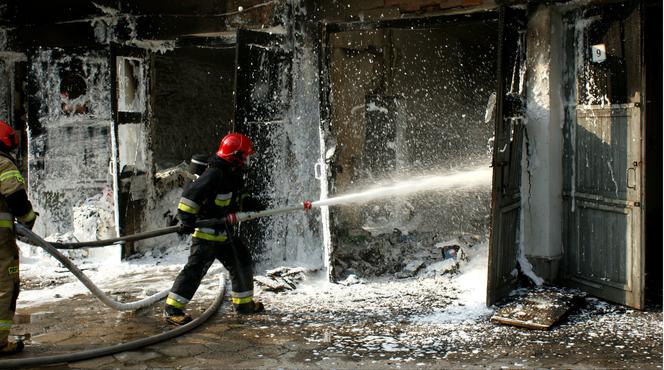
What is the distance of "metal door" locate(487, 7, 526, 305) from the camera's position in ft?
20.9

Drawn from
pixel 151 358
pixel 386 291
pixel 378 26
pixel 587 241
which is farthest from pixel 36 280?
pixel 587 241

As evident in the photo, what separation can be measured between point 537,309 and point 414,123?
517cm

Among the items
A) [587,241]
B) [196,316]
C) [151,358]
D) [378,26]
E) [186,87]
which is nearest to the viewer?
[151,358]

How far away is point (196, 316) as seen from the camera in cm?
655

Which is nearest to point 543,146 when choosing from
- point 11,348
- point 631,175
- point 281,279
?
point 631,175

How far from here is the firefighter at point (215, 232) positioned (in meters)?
6.15

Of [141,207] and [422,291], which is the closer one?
[422,291]

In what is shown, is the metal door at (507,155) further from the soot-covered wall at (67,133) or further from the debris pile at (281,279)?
the soot-covered wall at (67,133)

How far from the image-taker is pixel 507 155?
6.61 meters

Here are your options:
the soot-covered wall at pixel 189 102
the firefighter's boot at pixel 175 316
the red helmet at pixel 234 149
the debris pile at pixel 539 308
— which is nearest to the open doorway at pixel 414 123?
the soot-covered wall at pixel 189 102

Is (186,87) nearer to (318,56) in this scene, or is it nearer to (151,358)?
(318,56)

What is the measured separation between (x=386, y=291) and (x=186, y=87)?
5.08m

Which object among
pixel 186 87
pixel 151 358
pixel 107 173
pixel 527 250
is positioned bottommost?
pixel 151 358

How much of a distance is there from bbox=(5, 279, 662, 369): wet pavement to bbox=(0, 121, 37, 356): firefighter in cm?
28
